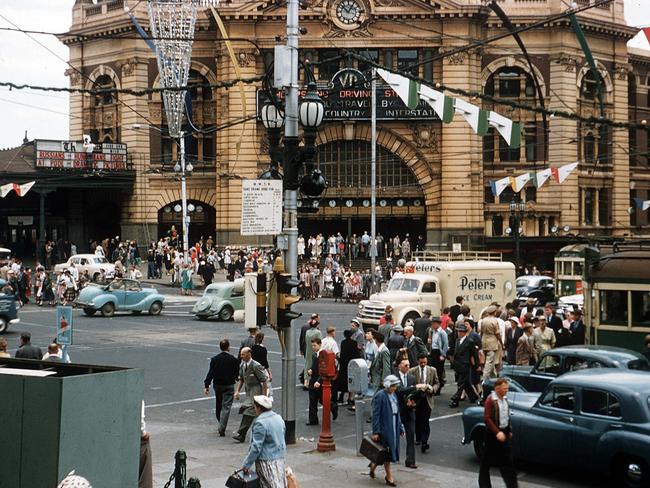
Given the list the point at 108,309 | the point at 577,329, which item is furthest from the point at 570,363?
the point at 108,309

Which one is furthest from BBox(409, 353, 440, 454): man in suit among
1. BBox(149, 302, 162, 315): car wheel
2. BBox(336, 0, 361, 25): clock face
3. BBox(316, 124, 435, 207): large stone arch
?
BBox(336, 0, 361, 25): clock face

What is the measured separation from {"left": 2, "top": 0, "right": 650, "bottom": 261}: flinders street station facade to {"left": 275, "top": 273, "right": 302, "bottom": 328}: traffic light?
4240 centimetres

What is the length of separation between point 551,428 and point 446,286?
1761 cm

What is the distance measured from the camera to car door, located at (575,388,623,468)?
13.5m

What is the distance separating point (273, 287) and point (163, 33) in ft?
111

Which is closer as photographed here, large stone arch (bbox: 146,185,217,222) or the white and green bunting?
the white and green bunting

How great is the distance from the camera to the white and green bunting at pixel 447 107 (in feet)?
77.2

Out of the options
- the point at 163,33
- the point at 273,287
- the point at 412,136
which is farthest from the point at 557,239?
the point at 273,287

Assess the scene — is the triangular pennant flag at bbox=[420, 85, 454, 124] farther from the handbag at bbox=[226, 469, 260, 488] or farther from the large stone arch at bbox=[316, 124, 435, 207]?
the large stone arch at bbox=[316, 124, 435, 207]

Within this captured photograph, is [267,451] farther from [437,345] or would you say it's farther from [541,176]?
[541,176]

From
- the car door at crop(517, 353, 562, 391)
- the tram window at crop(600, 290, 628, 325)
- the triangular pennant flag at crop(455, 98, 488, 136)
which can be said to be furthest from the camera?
the triangular pennant flag at crop(455, 98, 488, 136)

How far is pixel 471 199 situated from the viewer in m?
59.5

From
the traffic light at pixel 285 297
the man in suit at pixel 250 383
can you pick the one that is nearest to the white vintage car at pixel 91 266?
the man in suit at pixel 250 383

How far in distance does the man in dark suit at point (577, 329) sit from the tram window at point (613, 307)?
612 millimetres
